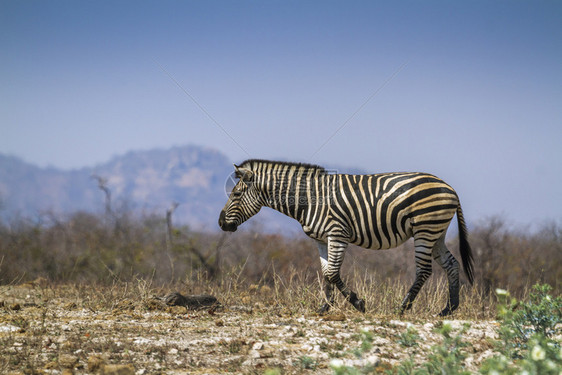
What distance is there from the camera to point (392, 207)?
30.0 feet

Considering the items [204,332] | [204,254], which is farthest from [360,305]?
[204,254]

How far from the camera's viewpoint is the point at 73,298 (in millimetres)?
10828

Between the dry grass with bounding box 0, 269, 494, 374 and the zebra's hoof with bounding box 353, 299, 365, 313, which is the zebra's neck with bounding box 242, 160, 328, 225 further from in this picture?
the zebra's hoof with bounding box 353, 299, 365, 313

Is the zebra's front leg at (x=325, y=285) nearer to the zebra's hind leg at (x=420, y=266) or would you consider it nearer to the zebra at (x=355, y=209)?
the zebra at (x=355, y=209)

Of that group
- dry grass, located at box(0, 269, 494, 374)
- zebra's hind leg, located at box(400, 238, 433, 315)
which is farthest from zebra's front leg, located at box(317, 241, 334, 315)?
zebra's hind leg, located at box(400, 238, 433, 315)

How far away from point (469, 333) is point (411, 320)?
1053 mm

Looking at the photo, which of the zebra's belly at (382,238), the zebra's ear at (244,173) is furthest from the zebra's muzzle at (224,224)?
the zebra's belly at (382,238)

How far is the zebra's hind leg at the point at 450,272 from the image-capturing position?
9180mm

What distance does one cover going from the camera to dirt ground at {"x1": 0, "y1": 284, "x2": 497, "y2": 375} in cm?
582

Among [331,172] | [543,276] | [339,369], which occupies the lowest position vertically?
[543,276]

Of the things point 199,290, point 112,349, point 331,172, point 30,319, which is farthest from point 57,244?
point 112,349

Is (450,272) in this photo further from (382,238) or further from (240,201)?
(240,201)

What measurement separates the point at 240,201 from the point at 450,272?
389cm

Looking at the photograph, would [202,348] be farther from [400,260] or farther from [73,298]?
[400,260]
